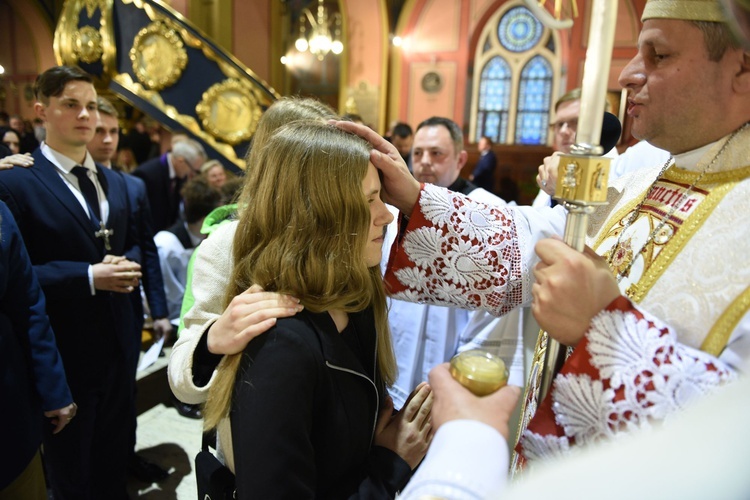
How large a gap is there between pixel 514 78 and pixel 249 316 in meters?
12.8

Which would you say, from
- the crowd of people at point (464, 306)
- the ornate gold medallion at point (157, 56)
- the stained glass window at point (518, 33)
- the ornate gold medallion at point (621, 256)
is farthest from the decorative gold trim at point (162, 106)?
the stained glass window at point (518, 33)

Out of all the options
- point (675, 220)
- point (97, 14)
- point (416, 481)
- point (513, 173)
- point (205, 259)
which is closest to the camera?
point (416, 481)

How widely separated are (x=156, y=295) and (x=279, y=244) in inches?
83.4

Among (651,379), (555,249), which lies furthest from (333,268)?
(651,379)

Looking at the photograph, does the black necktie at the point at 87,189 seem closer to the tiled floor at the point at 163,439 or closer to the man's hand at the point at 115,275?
the man's hand at the point at 115,275

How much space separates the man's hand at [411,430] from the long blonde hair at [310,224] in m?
0.26

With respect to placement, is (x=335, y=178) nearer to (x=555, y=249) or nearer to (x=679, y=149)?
(x=555, y=249)

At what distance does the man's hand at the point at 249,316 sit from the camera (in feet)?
3.27

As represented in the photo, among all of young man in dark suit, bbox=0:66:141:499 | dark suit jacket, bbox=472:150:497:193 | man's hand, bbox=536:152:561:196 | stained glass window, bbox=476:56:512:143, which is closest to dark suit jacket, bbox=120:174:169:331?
young man in dark suit, bbox=0:66:141:499

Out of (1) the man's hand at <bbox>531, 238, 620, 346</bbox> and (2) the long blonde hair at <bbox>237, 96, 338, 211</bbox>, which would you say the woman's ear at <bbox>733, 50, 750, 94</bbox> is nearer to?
(1) the man's hand at <bbox>531, 238, 620, 346</bbox>

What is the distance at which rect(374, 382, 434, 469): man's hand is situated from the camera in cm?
112

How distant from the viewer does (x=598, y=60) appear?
0.63m

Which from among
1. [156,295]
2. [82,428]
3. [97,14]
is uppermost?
[97,14]

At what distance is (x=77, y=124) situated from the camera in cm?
237
